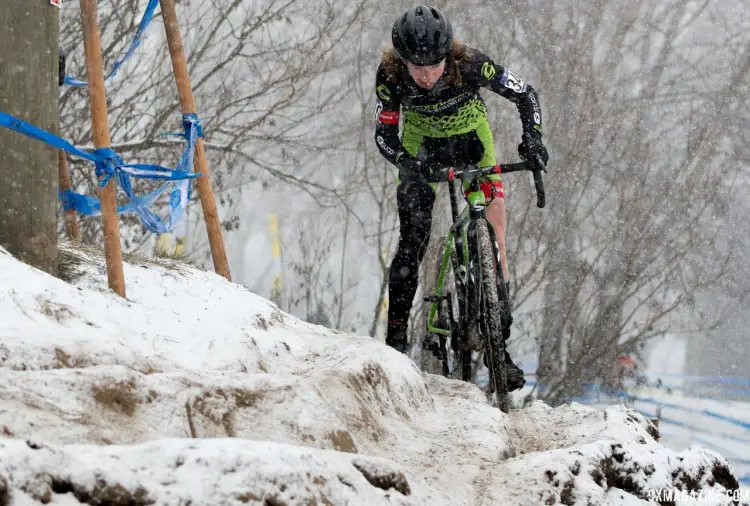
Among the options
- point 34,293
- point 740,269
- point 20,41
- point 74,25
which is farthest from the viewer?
point 740,269

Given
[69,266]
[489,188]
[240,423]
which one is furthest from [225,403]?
[489,188]

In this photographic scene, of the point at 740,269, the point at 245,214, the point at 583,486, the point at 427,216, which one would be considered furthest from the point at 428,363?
the point at 245,214

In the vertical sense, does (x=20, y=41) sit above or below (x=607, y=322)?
above

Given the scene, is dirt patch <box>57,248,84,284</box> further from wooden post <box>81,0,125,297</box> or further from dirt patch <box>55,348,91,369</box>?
dirt patch <box>55,348,91,369</box>

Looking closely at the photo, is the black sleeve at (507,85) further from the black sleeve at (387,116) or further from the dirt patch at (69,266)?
the dirt patch at (69,266)

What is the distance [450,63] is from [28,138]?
248cm

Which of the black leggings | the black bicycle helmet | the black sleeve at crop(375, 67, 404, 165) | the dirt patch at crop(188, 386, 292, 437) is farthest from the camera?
the black leggings

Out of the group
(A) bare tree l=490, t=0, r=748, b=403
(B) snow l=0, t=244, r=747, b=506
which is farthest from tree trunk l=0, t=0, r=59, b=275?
(A) bare tree l=490, t=0, r=748, b=403

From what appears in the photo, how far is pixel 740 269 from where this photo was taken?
2198 centimetres

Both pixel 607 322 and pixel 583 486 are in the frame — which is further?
pixel 607 322

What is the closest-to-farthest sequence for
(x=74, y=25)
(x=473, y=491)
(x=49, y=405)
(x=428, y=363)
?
(x=49, y=405) < (x=473, y=491) < (x=74, y=25) < (x=428, y=363)

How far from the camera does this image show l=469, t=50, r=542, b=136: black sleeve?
16.6 ft

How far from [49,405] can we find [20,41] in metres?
2.16

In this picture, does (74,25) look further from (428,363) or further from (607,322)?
(607,322)
